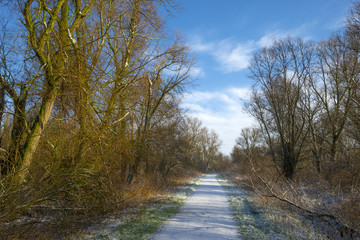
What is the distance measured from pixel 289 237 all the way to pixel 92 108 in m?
5.90

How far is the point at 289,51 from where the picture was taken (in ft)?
51.0

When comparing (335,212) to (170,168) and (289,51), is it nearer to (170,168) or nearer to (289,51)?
(289,51)

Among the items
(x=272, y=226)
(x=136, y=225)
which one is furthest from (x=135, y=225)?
(x=272, y=226)

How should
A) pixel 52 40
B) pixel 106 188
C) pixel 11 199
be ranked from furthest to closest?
pixel 106 188 < pixel 52 40 < pixel 11 199

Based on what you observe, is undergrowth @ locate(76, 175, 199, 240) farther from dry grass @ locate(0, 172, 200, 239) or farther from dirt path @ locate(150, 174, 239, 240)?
dry grass @ locate(0, 172, 200, 239)

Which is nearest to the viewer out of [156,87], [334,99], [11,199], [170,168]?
[11,199]

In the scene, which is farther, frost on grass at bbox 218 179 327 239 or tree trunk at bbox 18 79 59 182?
frost on grass at bbox 218 179 327 239

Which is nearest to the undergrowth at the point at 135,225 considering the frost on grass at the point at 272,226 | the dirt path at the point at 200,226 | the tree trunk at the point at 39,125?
the dirt path at the point at 200,226

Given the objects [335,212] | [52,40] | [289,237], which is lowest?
[289,237]

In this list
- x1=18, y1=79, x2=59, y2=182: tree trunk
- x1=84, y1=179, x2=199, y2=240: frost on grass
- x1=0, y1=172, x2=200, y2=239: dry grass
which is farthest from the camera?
x1=84, y1=179, x2=199, y2=240: frost on grass

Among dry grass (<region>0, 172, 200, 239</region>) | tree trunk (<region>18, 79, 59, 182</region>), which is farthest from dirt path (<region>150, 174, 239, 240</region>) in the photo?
tree trunk (<region>18, 79, 59, 182</region>)

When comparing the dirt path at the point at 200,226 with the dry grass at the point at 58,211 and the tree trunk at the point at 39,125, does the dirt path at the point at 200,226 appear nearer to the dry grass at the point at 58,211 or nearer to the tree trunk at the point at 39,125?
the dry grass at the point at 58,211

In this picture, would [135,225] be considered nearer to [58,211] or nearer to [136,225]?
[136,225]

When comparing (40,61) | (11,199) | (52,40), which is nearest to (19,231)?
(11,199)
